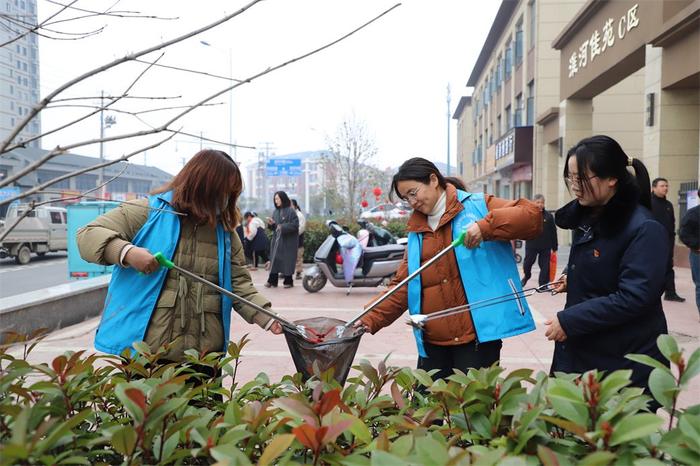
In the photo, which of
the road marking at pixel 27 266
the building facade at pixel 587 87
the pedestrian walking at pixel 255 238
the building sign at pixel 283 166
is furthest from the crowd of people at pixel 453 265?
the building sign at pixel 283 166

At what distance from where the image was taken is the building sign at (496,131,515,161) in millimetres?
23578

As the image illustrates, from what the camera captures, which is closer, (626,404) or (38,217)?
(626,404)

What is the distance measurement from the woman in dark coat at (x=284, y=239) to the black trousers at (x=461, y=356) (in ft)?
24.4

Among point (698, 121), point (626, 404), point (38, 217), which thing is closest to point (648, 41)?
point (698, 121)

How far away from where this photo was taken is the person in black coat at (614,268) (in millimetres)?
2105

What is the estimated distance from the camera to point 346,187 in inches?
914

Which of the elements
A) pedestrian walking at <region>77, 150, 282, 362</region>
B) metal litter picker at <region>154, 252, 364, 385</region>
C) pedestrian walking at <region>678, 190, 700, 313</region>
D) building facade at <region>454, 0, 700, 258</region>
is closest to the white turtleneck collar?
metal litter picker at <region>154, 252, 364, 385</region>

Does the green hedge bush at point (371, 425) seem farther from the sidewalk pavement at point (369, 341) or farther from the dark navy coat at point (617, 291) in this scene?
the sidewalk pavement at point (369, 341)

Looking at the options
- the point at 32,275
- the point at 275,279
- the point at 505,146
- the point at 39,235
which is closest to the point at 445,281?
the point at 275,279

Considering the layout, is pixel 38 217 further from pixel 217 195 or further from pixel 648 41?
→ pixel 217 195

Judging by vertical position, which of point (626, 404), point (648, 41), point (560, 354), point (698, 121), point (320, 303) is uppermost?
point (648, 41)

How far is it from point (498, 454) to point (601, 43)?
566 inches

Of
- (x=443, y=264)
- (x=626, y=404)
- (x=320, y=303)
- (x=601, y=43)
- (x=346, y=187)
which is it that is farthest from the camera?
(x=346, y=187)

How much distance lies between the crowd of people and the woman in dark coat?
7298 mm
